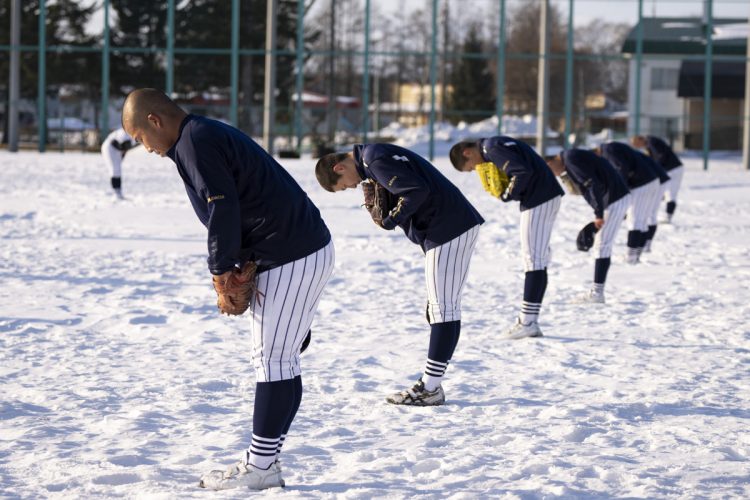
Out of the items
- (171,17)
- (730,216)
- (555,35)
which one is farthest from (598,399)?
(555,35)

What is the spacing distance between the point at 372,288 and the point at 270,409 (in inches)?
254

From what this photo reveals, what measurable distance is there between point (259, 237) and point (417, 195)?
1.60 metres

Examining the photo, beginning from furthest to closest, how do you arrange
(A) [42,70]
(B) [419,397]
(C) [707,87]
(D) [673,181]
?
(A) [42,70], (C) [707,87], (D) [673,181], (B) [419,397]

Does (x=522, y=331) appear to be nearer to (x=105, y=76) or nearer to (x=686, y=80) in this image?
(x=105, y=76)

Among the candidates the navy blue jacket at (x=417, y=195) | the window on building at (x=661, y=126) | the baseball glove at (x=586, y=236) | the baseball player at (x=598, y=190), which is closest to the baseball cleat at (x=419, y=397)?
the navy blue jacket at (x=417, y=195)

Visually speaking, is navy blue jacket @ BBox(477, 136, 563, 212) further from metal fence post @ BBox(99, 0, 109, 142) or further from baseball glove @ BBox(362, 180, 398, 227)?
metal fence post @ BBox(99, 0, 109, 142)

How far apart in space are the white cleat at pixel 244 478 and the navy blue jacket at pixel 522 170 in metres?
3.76

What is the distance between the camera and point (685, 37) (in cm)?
4647

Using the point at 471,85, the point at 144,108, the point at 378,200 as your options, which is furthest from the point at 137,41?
the point at 144,108

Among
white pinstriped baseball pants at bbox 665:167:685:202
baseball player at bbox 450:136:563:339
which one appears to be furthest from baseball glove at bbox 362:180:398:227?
white pinstriped baseball pants at bbox 665:167:685:202

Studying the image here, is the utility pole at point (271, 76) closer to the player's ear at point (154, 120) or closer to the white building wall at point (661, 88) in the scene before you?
the white building wall at point (661, 88)

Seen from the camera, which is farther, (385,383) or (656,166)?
(656,166)

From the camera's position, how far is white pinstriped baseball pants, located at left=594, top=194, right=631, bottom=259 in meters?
10.2

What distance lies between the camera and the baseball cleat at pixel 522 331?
859 cm
